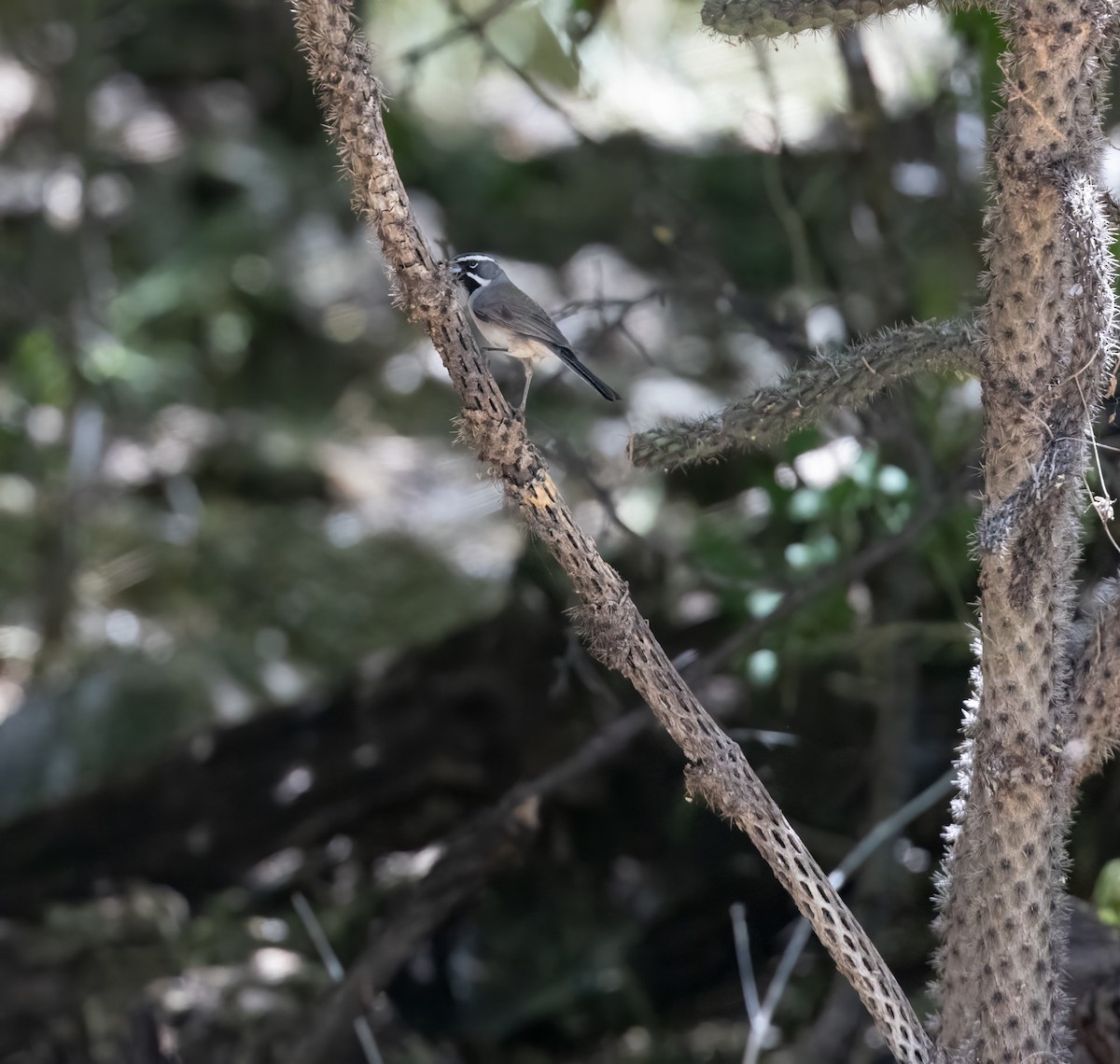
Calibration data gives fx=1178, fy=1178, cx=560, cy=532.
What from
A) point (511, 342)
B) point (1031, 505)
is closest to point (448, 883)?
point (511, 342)

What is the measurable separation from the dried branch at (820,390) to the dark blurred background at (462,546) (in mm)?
394

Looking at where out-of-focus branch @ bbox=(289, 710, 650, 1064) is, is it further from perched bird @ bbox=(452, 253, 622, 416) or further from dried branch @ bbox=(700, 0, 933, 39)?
dried branch @ bbox=(700, 0, 933, 39)

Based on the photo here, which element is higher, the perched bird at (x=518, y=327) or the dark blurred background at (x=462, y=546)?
the perched bird at (x=518, y=327)

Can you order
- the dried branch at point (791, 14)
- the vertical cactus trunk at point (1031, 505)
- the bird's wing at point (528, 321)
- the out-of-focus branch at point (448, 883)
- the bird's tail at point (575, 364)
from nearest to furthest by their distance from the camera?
the vertical cactus trunk at point (1031, 505) → the dried branch at point (791, 14) → the bird's tail at point (575, 364) → the bird's wing at point (528, 321) → the out-of-focus branch at point (448, 883)

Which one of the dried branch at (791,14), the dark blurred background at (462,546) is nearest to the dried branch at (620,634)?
the dark blurred background at (462,546)

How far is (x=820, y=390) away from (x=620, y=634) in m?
0.57

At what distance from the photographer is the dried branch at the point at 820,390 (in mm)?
2098

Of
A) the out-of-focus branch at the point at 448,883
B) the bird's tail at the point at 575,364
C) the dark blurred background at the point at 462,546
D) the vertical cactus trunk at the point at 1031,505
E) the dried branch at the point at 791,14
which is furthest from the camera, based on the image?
the dark blurred background at the point at 462,546

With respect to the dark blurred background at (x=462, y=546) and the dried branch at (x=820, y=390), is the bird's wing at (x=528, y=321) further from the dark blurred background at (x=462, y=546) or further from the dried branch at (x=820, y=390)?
the dried branch at (x=820, y=390)

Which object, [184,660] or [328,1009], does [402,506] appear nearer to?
[184,660]

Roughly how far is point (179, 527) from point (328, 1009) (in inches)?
154

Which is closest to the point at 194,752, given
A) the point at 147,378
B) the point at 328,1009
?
the point at 328,1009

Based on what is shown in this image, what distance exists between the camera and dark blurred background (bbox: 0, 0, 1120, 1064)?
12.2 feet

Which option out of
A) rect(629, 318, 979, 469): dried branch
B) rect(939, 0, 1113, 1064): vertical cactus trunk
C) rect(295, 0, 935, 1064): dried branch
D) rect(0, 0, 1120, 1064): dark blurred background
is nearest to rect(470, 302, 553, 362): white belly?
rect(0, 0, 1120, 1064): dark blurred background
